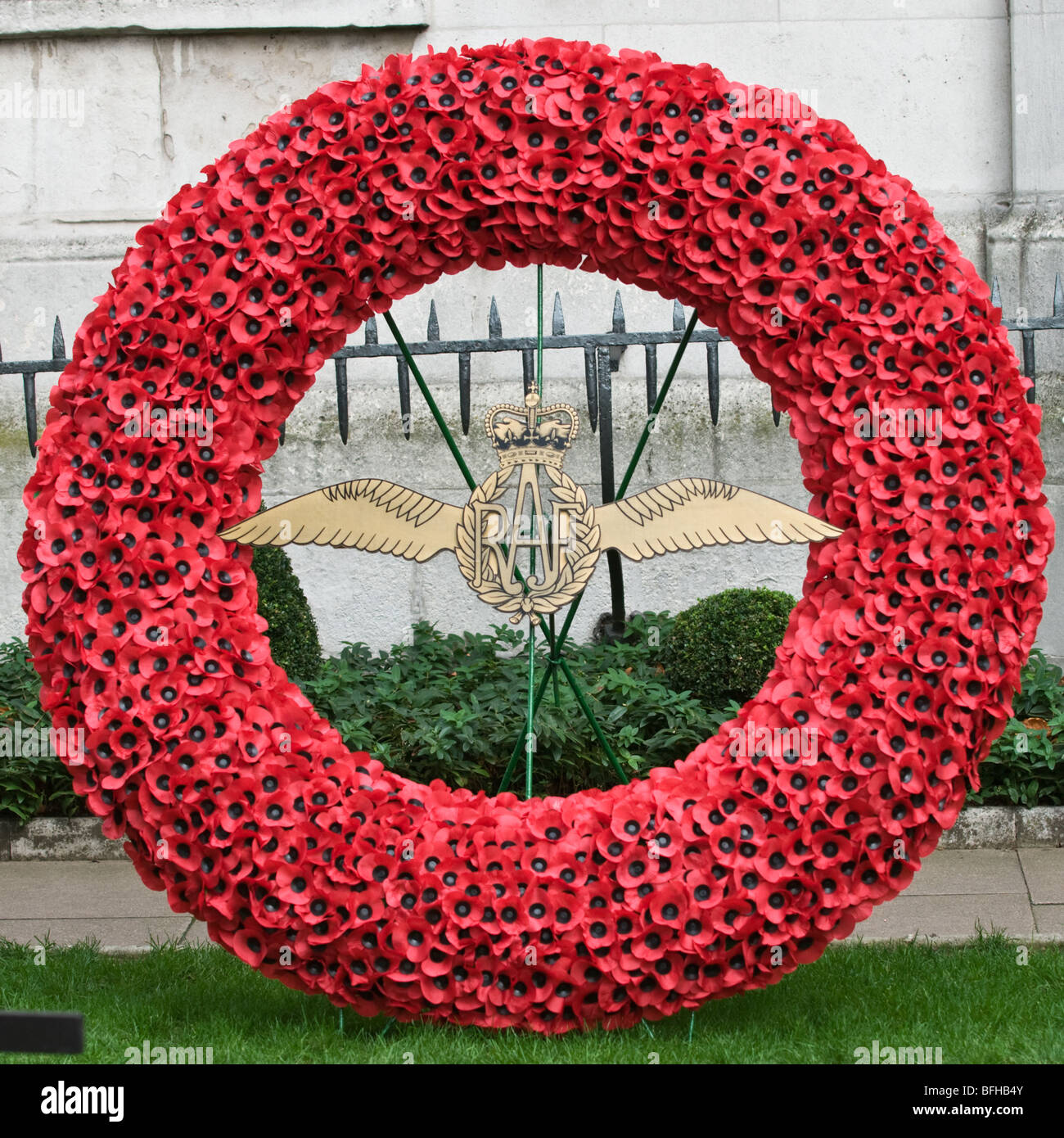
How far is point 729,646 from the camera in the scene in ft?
20.0

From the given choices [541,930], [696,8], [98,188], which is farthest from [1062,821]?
[98,188]

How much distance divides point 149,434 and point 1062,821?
379 centimetres

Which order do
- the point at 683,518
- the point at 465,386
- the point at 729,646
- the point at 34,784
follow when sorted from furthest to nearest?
the point at 465,386, the point at 729,646, the point at 34,784, the point at 683,518

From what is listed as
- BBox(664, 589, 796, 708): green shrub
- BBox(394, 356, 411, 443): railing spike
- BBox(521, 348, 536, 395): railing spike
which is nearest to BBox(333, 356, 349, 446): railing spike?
BBox(394, 356, 411, 443): railing spike

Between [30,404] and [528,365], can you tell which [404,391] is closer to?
[528,365]

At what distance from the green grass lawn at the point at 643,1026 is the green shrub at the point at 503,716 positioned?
1391mm

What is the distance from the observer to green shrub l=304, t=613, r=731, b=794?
564cm

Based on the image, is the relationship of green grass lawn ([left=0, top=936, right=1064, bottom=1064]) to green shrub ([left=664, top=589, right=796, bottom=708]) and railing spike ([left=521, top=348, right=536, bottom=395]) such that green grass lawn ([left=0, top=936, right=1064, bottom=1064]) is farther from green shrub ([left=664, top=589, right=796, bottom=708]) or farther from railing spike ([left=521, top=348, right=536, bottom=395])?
railing spike ([left=521, top=348, right=536, bottom=395])

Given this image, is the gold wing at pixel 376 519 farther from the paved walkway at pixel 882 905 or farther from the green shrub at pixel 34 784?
the green shrub at pixel 34 784

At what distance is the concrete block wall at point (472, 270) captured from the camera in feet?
24.4

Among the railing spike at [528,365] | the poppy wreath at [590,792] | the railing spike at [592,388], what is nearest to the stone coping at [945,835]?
the poppy wreath at [590,792]

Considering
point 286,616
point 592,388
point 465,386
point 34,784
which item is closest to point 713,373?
point 592,388

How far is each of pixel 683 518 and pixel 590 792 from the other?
2.57 feet

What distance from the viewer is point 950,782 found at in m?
3.66
